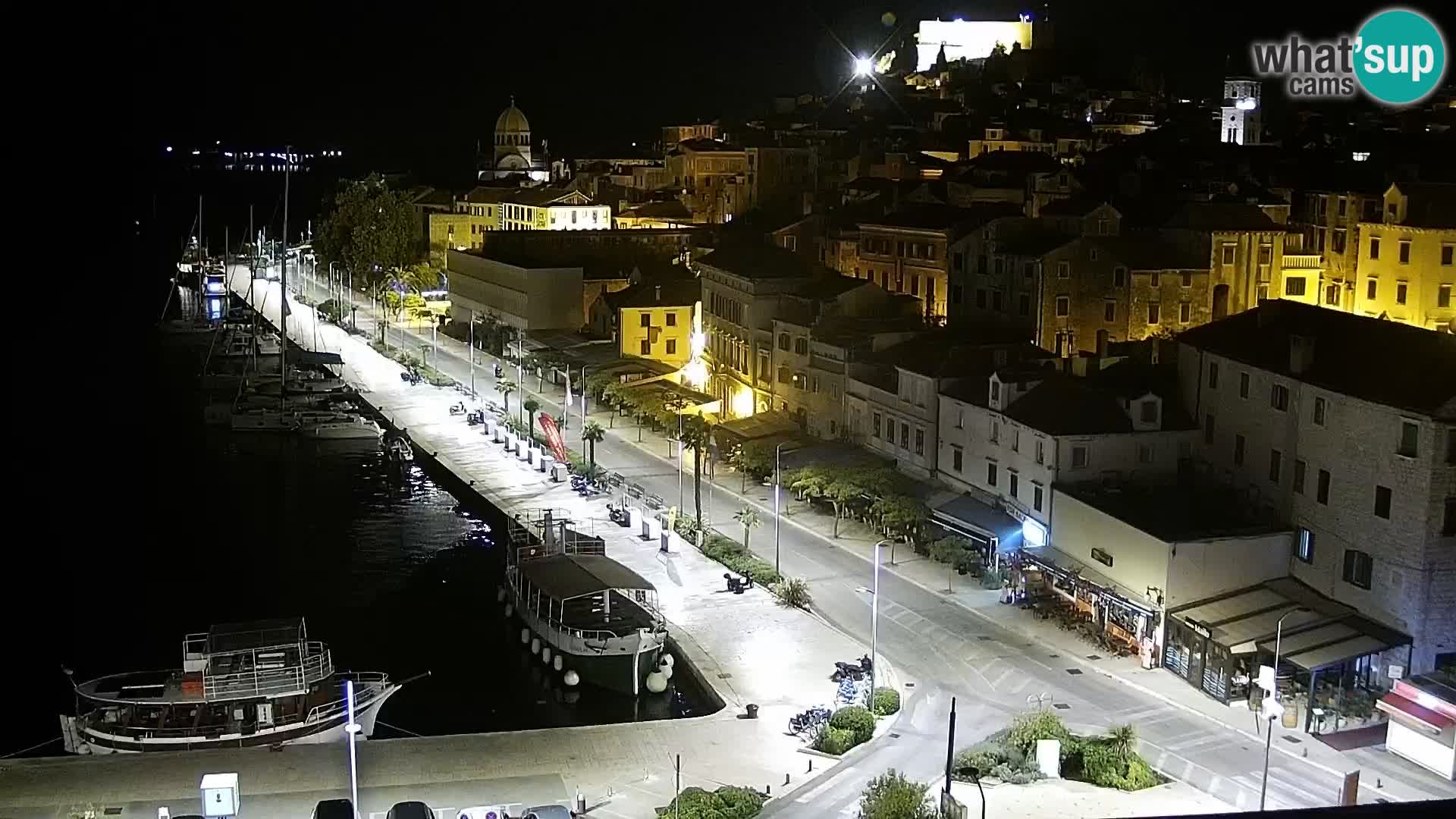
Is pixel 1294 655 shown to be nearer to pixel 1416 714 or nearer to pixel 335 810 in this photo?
pixel 1416 714

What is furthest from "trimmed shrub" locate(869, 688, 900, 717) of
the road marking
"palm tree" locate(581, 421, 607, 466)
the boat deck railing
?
"palm tree" locate(581, 421, 607, 466)

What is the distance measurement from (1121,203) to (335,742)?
119ft

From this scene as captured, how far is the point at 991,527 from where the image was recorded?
37.6 metres

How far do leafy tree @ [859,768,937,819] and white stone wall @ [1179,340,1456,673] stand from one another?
12.4 m

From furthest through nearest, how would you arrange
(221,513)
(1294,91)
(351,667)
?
(221,513) < (1294,91) < (351,667)

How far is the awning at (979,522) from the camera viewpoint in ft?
122

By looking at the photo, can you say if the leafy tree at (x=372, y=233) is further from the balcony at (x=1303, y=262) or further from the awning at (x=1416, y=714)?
the awning at (x=1416, y=714)

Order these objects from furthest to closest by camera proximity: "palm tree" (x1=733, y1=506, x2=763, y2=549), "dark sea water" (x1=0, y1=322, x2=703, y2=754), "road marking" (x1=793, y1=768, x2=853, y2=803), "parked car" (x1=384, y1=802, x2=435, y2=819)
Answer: "palm tree" (x1=733, y1=506, x2=763, y2=549) → "dark sea water" (x1=0, y1=322, x2=703, y2=754) → "road marking" (x1=793, y1=768, x2=853, y2=803) → "parked car" (x1=384, y1=802, x2=435, y2=819)

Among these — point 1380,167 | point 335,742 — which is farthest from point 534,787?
point 1380,167

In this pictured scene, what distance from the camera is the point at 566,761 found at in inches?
1030

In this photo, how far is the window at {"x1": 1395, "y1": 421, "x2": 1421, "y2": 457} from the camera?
29.5 metres

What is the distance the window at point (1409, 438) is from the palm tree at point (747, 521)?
15294mm

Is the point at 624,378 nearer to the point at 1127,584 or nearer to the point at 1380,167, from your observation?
the point at 1380,167

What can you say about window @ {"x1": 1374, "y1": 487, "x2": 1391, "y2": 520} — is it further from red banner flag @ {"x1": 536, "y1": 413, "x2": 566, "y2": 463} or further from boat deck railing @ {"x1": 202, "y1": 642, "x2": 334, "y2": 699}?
red banner flag @ {"x1": 536, "y1": 413, "x2": 566, "y2": 463}
